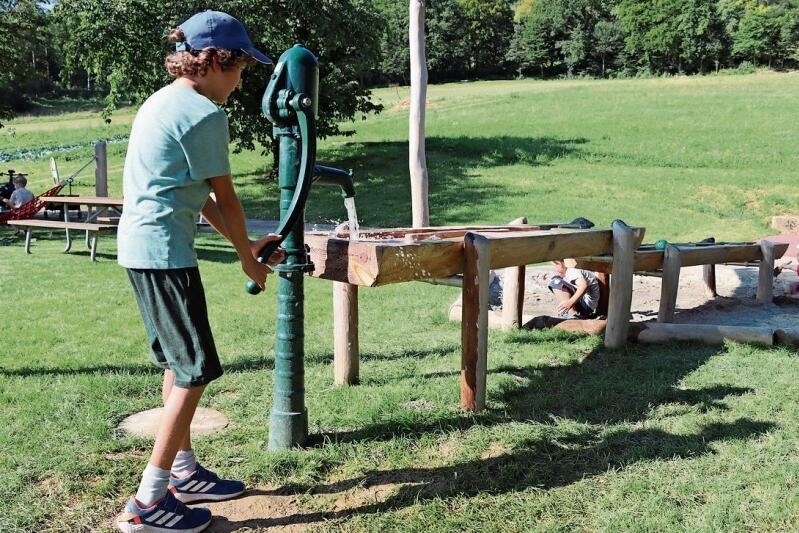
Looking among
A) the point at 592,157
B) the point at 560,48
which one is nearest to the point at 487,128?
the point at 592,157

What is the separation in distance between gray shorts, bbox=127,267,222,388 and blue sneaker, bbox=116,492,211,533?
1.51 ft

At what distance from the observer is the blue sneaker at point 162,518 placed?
278 centimetres

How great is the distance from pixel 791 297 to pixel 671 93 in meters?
33.3

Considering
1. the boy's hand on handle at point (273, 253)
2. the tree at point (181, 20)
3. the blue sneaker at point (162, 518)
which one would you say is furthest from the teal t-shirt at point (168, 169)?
the tree at point (181, 20)

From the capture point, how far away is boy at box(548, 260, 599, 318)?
677 centimetres

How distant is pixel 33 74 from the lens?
60.0ft

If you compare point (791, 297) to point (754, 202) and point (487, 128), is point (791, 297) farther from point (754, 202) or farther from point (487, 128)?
point (487, 128)

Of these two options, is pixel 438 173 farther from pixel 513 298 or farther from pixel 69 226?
pixel 513 298

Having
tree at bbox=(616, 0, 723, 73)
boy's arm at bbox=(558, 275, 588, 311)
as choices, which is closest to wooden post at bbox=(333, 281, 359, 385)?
boy's arm at bbox=(558, 275, 588, 311)

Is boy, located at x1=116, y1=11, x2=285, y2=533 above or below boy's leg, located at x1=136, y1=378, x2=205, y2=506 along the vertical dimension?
above

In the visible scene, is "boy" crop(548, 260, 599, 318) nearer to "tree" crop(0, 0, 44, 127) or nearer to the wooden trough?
the wooden trough

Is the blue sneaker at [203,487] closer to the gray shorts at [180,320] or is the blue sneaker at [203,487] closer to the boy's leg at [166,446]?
the boy's leg at [166,446]

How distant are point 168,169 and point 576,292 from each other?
4714mm

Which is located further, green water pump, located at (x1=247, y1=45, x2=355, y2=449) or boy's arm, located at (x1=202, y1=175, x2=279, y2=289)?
green water pump, located at (x1=247, y1=45, x2=355, y2=449)
